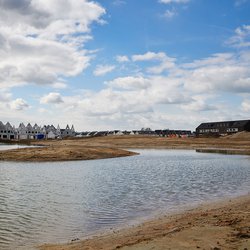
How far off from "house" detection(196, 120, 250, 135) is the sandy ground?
161 m

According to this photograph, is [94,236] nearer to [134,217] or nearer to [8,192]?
[134,217]

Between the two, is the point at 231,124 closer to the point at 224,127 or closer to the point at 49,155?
the point at 224,127

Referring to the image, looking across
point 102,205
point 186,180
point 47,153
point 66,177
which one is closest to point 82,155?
Result: point 47,153

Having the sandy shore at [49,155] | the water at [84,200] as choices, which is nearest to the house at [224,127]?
the sandy shore at [49,155]

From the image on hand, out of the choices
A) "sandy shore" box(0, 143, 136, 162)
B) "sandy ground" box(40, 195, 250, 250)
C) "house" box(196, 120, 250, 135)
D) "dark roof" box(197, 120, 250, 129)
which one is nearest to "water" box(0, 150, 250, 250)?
"sandy ground" box(40, 195, 250, 250)

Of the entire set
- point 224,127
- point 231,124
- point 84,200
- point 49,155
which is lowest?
point 84,200

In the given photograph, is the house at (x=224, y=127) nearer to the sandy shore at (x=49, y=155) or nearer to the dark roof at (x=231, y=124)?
the dark roof at (x=231, y=124)

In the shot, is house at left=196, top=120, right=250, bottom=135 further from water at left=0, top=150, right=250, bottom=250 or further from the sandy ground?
the sandy ground

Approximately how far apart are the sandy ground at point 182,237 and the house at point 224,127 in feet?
529

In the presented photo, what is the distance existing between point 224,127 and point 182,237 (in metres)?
180

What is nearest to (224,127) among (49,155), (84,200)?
(49,155)

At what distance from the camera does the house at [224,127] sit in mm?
170538

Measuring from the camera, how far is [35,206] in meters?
19.5

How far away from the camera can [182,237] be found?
1063 centimetres
